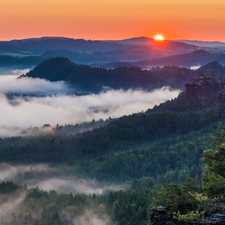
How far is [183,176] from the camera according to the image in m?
199

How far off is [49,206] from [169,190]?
131 metres

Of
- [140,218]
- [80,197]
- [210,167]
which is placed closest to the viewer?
[210,167]

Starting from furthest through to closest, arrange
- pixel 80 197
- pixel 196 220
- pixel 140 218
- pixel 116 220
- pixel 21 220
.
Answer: pixel 80 197 → pixel 21 220 → pixel 116 220 → pixel 140 218 → pixel 196 220

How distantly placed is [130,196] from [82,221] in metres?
26.4

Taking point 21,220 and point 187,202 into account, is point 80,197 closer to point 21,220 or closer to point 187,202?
point 21,220

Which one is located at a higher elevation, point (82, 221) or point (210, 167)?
point (210, 167)

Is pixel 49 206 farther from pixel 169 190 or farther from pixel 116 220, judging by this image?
pixel 169 190

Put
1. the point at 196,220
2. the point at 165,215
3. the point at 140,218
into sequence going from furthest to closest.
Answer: the point at 140,218
the point at 165,215
the point at 196,220

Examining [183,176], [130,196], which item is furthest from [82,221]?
[183,176]

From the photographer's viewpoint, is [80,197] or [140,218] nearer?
[140,218]

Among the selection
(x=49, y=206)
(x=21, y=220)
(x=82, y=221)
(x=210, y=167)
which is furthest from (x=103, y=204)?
(x=210, y=167)

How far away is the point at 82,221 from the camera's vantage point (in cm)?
16688

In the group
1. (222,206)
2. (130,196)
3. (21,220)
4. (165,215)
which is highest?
(222,206)

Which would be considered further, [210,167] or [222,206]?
[210,167]
